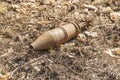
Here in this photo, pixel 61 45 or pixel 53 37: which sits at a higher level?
pixel 53 37

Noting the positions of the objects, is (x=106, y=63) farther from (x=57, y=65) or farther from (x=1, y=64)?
(x=1, y=64)

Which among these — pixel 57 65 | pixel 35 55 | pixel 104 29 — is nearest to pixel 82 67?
pixel 57 65

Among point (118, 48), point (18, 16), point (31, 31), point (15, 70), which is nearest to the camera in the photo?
point (15, 70)

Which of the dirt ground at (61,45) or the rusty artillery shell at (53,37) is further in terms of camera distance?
the rusty artillery shell at (53,37)

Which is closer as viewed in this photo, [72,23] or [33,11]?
[72,23]

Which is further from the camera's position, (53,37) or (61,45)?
(61,45)
